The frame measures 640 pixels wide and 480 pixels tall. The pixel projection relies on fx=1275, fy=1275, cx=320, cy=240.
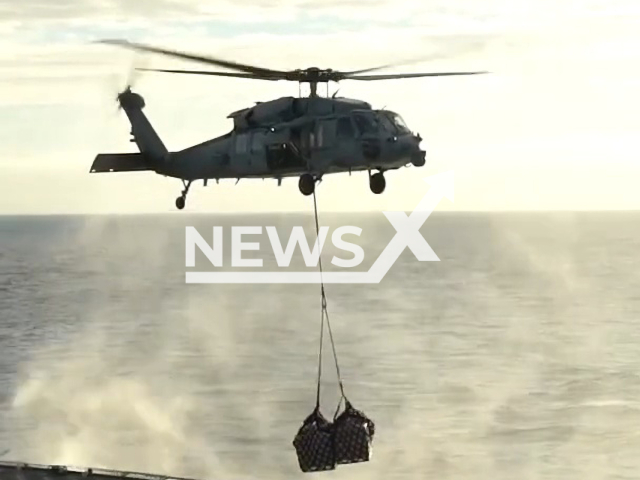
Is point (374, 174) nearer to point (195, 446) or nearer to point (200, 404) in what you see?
point (195, 446)

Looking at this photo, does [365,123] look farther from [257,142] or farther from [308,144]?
[257,142]

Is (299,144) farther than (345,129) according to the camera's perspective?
Yes

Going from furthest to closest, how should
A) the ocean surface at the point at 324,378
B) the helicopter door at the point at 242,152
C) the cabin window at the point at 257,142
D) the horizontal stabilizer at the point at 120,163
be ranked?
1. the ocean surface at the point at 324,378
2. the horizontal stabilizer at the point at 120,163
3. the helicopter door at the point at 242,152
4. the cabin window at the point at 257,142

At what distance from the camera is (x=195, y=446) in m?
→ 63.2

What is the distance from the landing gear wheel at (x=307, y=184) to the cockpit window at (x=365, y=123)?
4.29 feet

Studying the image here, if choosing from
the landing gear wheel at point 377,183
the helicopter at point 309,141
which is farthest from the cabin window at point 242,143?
the landing gear wheel at point 377,183

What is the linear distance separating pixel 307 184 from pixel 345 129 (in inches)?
50.4

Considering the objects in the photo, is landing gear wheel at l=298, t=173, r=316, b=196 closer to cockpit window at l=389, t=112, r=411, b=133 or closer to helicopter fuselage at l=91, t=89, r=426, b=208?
helicopter fuselage at l=91, t=89, r=426, b=208

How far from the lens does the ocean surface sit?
6138 cm

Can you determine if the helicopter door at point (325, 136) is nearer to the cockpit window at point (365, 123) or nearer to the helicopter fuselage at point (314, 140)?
the helicopter fuselage at point (314, 140)

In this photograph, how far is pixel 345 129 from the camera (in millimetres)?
24125

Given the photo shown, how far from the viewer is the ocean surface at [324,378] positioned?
2416 inches

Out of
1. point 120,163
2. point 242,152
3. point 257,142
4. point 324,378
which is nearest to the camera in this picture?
point 257,142

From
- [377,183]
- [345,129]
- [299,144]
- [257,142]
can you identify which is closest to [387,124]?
[345,129]
